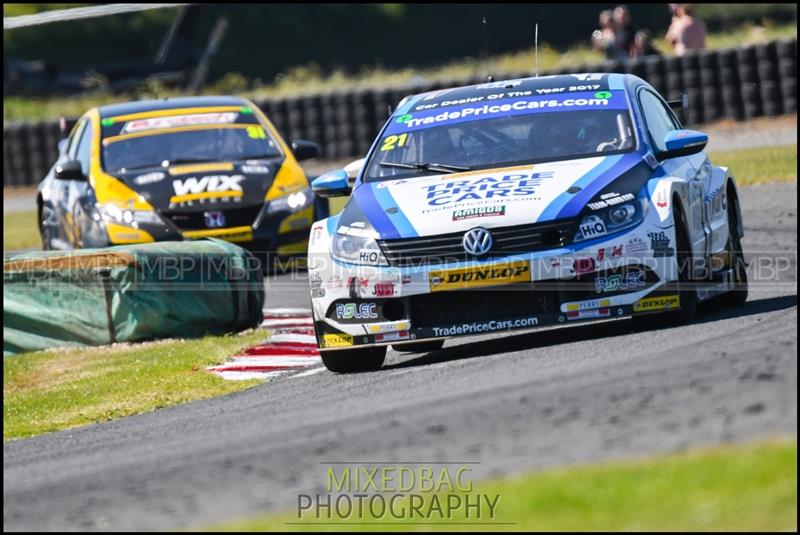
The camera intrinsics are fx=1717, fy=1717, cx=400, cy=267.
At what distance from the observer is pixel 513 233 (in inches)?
343

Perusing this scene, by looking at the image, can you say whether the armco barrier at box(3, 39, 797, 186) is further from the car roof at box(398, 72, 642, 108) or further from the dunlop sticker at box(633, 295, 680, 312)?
the dunlop sticker at box(633, 295, 680, 312)

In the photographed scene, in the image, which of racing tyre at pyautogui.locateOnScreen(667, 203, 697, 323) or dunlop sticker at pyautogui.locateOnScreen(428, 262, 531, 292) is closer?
dunlop sticker at pyautogui.locateOnScreen(428, 262, 531, 292)

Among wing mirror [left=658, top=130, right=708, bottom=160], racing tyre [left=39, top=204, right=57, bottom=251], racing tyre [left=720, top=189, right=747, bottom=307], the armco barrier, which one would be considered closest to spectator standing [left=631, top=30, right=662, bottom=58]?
the armco barrier

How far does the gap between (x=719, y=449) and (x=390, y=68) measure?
41.3m

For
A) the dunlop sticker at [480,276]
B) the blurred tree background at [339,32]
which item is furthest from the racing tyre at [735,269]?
the blurred tree background at [339,32]

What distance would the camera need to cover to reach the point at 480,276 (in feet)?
28.6

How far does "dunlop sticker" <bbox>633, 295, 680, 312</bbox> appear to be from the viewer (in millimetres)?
8766

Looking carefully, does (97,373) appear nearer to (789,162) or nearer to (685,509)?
(685,509)

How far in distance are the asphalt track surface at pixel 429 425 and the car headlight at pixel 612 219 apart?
551 millimetres

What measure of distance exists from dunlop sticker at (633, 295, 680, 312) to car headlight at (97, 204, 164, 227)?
687cm

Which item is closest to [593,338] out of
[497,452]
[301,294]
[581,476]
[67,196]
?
[497,452]

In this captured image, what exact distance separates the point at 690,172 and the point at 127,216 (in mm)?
6490

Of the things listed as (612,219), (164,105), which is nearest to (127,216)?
(164,105)

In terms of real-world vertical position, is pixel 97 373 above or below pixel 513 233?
below
